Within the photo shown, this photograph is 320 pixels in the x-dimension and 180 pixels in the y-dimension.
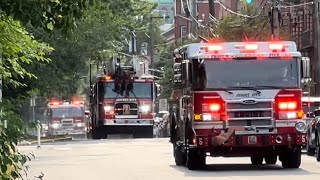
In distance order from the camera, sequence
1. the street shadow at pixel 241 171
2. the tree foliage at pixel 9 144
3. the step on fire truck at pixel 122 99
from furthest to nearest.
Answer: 1. the step on fire truck at pixel 122 99
2. the street shadow at pixel 241 171
3. the tree foliage at pixel 9 144

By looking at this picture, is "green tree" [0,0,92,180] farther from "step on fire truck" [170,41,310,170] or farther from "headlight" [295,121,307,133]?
"headlight" [295,121,307,133]

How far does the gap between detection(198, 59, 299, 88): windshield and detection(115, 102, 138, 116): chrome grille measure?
26137 millimetres

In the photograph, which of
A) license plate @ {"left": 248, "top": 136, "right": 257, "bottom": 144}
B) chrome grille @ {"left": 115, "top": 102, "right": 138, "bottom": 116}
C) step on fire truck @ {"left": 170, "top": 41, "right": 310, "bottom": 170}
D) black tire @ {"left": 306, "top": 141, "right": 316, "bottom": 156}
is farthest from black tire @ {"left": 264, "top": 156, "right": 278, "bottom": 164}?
chrome grille @ {"left": 115, "top": 102, "right": 138, "bottom": 116}

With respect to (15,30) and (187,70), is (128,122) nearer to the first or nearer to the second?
(187,70)

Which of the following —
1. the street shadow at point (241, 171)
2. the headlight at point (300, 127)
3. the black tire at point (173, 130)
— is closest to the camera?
the street shadow at point (241, 171)

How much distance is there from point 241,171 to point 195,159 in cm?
117

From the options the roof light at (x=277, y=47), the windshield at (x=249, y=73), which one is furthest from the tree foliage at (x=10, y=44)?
the roof light at (x=277, y=47)

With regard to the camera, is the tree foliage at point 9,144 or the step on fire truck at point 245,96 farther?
the step on fire truck at point 245,96

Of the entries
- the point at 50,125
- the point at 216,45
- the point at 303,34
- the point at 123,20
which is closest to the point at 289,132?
the point at 216,45

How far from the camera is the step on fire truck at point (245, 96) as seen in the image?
2041 centimetres

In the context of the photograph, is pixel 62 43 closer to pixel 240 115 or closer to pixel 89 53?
pixel 89 53

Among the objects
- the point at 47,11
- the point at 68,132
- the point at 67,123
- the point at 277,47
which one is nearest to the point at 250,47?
the point at 277,47

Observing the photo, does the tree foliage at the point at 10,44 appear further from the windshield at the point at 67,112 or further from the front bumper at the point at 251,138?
the windshield at the point at 67,112

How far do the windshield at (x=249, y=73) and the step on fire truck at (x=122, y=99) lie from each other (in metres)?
24.6
